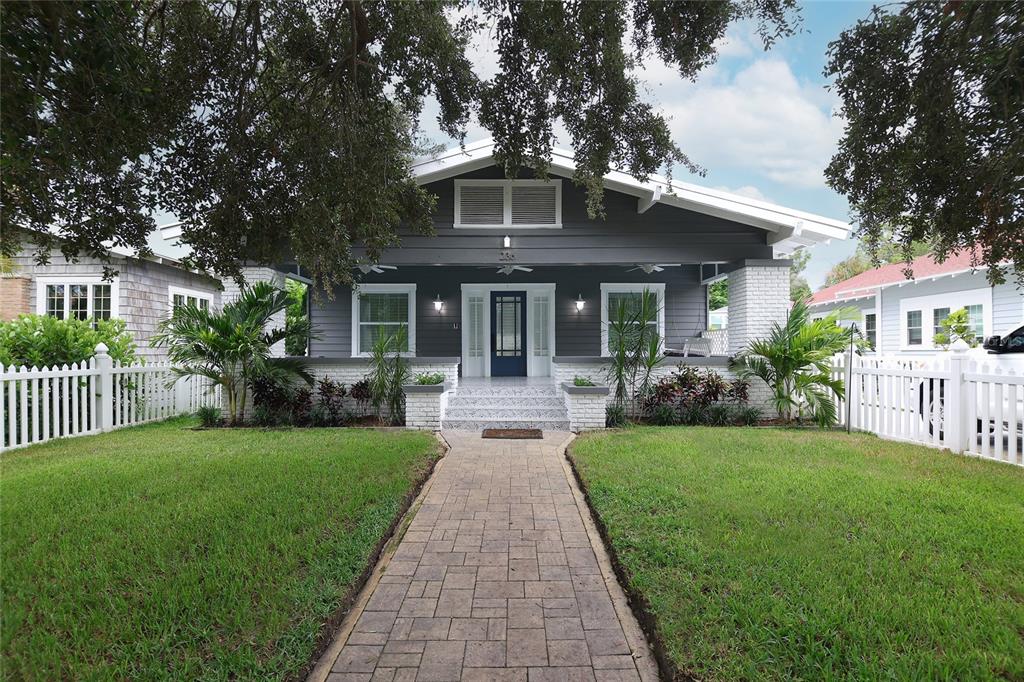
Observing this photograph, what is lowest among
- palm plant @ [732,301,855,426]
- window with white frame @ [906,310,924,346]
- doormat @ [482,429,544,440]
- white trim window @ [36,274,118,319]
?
doormat @ [482,429,544,440]

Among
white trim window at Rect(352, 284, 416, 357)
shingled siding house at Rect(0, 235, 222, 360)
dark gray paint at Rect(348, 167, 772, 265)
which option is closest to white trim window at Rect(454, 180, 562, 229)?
dark gray paint at Rect(348, 167, 772, 265)

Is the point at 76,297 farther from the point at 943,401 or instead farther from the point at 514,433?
the point at 943,401

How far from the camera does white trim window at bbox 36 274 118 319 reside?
11195mm

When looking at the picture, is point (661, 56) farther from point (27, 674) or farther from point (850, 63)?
point (27, 674)

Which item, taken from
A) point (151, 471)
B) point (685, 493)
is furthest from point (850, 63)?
point (151, 471)

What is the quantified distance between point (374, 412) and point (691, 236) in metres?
6.71

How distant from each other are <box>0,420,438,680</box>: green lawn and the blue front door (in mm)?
6858

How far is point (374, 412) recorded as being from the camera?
912 cm

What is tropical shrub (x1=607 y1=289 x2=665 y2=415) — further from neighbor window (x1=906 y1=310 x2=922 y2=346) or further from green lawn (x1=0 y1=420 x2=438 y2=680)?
neighbor window (x1=906 y1=310 x2=922 y2=346)

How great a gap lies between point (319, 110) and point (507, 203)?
193 inches

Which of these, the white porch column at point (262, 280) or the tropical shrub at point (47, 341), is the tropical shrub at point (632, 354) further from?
the tropical shrub at point (47, 341)

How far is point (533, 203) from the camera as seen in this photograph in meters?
9.78

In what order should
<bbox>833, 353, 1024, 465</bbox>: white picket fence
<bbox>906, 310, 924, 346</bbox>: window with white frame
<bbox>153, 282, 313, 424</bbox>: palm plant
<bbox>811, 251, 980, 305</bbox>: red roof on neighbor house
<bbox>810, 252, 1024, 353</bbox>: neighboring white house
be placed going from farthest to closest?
1. <bbox>906, 310, 924, 346</bbox>: window with white frame
2. <bbox>811, 251, 980, 305</bbox>: red roof on neighbor house
3. <bbox>810, 252, 1024, 353</bbox>: neighboring white house
4. <bbox>153, 282, 313, 424</bbox>: palm plant
5. <bbox>833, 353, 1024, 465</bbox>: white picket fence

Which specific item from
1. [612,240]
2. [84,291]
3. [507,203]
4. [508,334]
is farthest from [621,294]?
[84,291]
